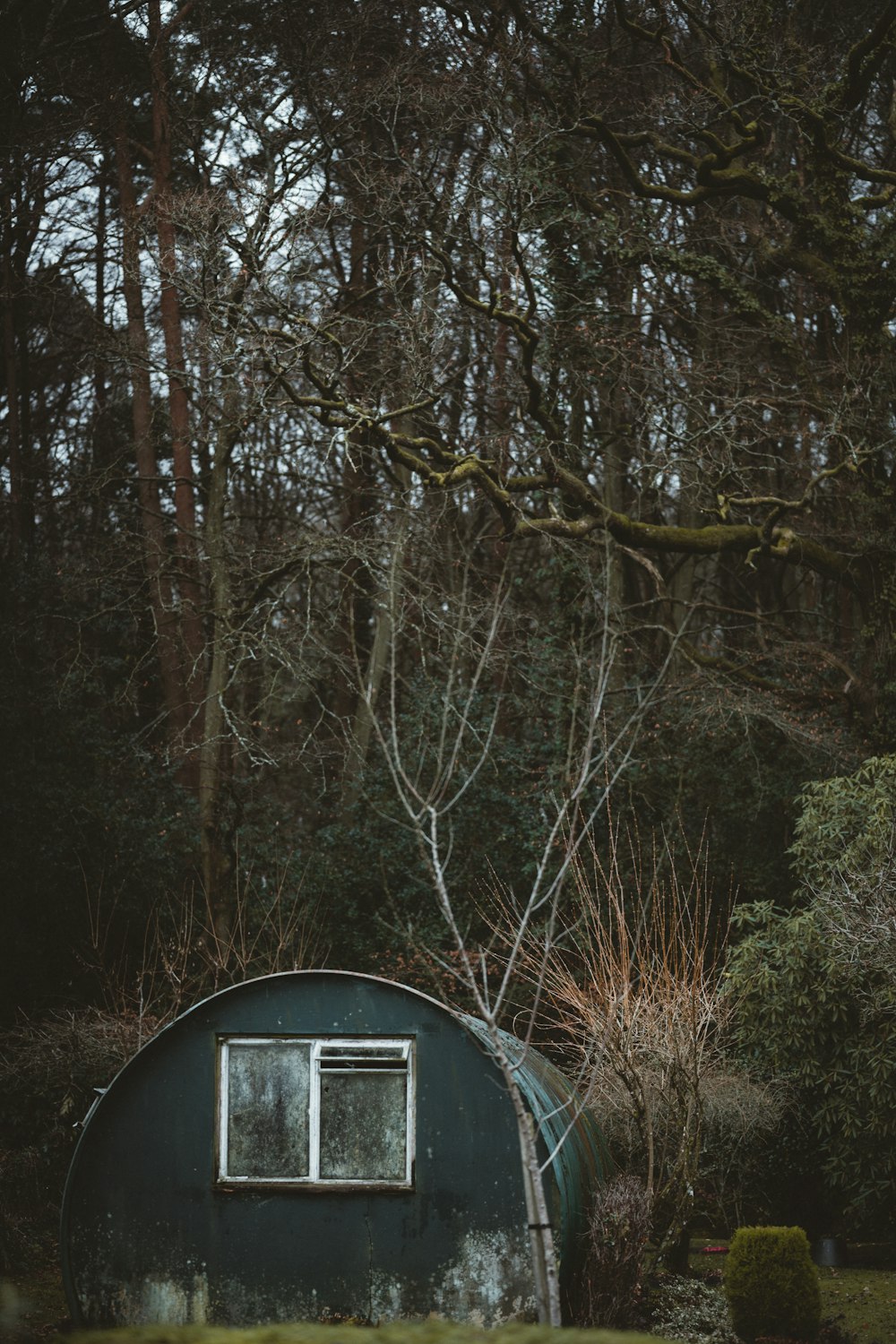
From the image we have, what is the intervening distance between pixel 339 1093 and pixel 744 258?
14107 mm

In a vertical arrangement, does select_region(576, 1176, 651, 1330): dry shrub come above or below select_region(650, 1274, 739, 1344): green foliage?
above

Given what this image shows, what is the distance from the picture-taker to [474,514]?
20250 mm

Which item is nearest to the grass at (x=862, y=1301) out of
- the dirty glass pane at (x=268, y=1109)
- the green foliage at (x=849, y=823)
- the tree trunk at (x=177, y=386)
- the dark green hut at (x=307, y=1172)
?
the dark green hut at (x=307, y=1172)

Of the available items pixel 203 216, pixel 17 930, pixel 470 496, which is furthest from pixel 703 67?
pixel 17 930

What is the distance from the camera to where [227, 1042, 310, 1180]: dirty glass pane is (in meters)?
Answer: 8.97

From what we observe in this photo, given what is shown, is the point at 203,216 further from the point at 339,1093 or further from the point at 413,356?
the point at 339,1093

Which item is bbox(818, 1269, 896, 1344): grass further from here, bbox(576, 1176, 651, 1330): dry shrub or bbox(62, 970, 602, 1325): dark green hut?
bbox(62, 970, 602, 1325): dark green hut

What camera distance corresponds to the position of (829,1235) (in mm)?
13203

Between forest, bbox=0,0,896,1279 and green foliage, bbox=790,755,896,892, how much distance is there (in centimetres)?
6

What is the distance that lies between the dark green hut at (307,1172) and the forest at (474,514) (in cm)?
354

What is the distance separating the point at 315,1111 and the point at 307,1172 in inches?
15.4

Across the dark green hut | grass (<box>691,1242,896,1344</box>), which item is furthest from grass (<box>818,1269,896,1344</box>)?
the dark green hut

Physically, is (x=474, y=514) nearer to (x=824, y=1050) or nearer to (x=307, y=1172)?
(x=824, y=1050)

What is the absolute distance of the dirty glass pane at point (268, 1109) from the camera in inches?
353
